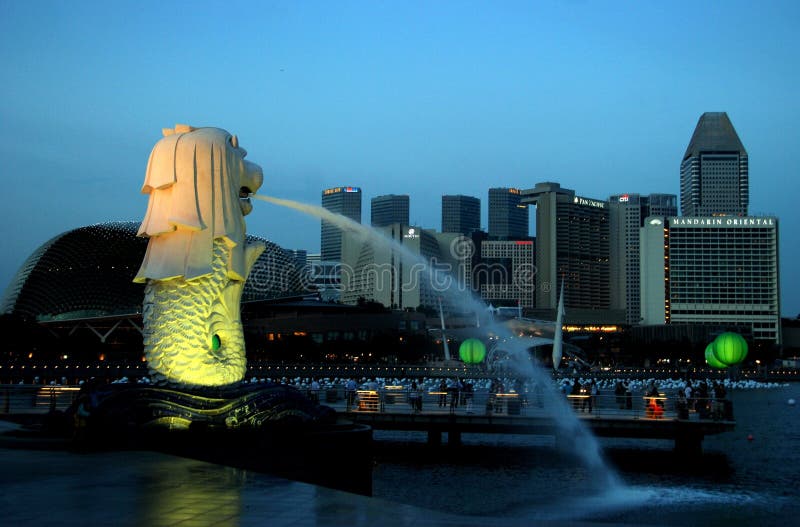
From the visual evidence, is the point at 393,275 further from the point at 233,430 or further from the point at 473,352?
the point at 233,430

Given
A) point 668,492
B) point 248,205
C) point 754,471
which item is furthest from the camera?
point 754,471

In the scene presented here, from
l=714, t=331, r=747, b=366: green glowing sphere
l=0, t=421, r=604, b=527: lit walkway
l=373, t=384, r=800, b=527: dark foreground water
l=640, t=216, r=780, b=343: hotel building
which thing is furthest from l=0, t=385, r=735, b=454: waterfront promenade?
l=640, t=216, r=780, b=343: hotel building

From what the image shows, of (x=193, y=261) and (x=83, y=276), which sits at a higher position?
(x=83, y=276)

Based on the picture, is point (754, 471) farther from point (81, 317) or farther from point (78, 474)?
point (81, 317)

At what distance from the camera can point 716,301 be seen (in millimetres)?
154125

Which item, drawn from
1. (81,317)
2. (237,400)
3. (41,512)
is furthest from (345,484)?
(81,317)

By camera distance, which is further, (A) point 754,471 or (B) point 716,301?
(B) point 716,301

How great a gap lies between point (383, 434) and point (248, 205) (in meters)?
14.5

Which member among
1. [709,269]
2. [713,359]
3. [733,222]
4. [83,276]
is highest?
[733,222]

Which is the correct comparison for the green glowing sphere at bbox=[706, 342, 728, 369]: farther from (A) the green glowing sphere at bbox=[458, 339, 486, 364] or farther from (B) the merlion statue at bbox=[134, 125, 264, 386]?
(B) the merlion statue at bbox=[134, 125, 264, 386]

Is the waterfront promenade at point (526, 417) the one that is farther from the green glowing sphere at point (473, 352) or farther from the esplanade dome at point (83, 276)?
the esplanade dome at point (83, 276)

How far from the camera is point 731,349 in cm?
5506

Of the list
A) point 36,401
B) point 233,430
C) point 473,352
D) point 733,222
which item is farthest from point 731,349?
point 733,222

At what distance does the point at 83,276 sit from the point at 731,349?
61200mm
